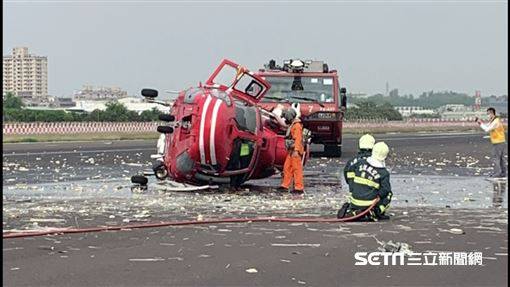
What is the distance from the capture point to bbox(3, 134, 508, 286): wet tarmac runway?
730cm

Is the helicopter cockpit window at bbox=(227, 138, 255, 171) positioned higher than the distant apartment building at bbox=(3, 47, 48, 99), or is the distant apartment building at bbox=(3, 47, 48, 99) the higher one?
the distant apartment building at bbox=(3, 47, 48, 99)

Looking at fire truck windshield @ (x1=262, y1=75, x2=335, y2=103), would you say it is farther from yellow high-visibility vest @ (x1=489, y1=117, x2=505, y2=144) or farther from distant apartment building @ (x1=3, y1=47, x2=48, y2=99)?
distant apartment building @ (x1=3, y1=47, x2=48, y2=99)

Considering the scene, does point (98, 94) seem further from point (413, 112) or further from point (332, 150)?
point (332, 150)

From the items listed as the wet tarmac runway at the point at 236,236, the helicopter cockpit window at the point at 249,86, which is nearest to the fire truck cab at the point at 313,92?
the wet tarmac runway at the point at 236,236

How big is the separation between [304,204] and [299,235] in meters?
3.68

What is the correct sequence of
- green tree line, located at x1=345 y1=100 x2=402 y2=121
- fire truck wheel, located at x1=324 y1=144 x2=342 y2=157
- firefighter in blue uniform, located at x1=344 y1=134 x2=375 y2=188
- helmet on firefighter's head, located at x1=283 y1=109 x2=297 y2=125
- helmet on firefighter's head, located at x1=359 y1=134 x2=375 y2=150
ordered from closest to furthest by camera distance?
firefighter in blue uniform, located at x1=344 y1=134 x2=375 y2=188 < helmet on firefighter's head, located at x1=359 y1=134 x2=375 y2=150 < helmet on firefighter's head, located at x1=283 y1=109 x2=297 y2=125 < fire truck wheel, located at x1=324 y1=144 x2=342 y2=157 < green tree line, located at x1=345 y1=100 x2=402 y2=121

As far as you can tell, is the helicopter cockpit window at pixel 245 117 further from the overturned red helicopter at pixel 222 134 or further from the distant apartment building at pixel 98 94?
the distant apartment building at pixel 98 94

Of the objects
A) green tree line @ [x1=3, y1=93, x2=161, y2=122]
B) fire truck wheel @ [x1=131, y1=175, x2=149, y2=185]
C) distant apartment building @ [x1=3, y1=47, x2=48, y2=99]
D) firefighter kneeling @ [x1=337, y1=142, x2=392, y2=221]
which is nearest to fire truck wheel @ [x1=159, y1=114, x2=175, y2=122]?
fire truck wheel @ [x1=131, y1=175, x2=149, y2=185]

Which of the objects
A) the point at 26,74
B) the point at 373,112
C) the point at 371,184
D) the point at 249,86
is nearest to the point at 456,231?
the point at 371,184

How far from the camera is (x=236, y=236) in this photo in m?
9.59

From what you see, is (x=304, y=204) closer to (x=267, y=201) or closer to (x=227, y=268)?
(x=267, y=201)

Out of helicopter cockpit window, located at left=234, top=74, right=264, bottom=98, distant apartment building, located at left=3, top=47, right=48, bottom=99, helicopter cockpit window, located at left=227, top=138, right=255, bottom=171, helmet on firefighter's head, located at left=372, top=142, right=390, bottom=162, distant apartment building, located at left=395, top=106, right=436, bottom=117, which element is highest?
distant apartment building, located at left=3, top=47, right=48, bottom=99

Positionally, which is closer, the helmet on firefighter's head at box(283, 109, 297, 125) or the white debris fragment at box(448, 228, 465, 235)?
the white debris fragment at box(448, 228, 465, 235)

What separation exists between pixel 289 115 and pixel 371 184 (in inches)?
235
